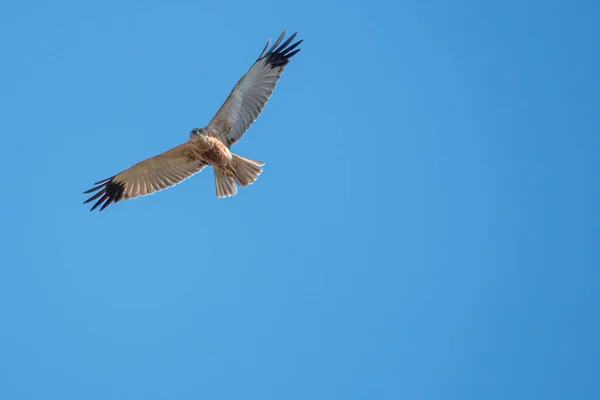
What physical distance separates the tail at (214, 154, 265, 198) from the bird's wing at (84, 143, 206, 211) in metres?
0.39

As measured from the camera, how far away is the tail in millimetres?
11977

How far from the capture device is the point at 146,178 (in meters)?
12.5

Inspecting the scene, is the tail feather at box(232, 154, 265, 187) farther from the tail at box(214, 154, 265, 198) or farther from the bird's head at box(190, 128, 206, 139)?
the bird's head at box(190, 128, 206, 139)

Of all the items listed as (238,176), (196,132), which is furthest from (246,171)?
(196,132)

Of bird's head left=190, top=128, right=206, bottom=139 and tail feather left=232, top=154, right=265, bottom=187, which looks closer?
bird's head left=190, top=128, right=206, bottom=139

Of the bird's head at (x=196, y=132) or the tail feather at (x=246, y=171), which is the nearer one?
the bird's head at (x=196, y=132)

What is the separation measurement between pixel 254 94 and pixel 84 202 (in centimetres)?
328

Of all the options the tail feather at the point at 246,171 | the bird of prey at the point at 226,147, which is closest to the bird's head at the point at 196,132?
the bird of prey at the point at 226,147

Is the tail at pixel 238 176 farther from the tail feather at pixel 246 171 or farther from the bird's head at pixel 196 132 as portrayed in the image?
the bird's head at pixel 196 132

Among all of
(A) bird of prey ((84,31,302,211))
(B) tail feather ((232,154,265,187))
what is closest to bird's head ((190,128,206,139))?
(A) bird of prey ((84,31,302,211))

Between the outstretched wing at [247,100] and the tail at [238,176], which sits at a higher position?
the outstretched wing at [247,100]

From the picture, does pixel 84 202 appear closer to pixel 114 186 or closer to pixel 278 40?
pixel 114 186

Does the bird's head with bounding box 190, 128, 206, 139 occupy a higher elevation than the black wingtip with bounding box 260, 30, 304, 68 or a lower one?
lower

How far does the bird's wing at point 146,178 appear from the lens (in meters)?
12.2
